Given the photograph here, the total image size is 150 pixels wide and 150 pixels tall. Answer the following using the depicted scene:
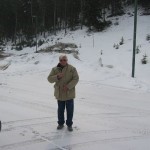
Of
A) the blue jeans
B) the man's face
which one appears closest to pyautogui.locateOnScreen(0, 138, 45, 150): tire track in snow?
the blue jeans

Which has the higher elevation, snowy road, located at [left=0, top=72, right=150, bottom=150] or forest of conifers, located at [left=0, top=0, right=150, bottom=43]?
forest of conifers, located at [left=0, top=0, right=150, bottom=43]

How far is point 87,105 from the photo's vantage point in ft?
39.5

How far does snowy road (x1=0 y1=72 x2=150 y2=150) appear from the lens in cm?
764

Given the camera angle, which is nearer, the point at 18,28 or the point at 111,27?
the point at 111,27

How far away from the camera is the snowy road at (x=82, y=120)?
25.1ft

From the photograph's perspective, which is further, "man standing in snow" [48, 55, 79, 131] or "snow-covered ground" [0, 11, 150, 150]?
"man standing in snow" [48, 55, 79, 131]

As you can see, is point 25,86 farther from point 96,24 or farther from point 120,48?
point 96,24

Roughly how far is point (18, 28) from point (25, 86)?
173ft

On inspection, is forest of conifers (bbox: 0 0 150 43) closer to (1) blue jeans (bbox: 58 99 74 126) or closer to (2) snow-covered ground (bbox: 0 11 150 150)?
(2) snow-covered ground (bbox: 0 11 150 150)

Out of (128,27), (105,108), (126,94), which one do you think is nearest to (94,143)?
(105,108)

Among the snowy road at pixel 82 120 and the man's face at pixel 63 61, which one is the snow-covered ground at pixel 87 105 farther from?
the man's face at pixel 63 61

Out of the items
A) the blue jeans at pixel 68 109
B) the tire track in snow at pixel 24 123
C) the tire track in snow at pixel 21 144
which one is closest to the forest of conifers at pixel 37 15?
the tire track in snow at pixel 24 123

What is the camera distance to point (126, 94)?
14500 mm

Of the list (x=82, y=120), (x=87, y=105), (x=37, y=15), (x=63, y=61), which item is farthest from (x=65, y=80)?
(x=37, y=15)
